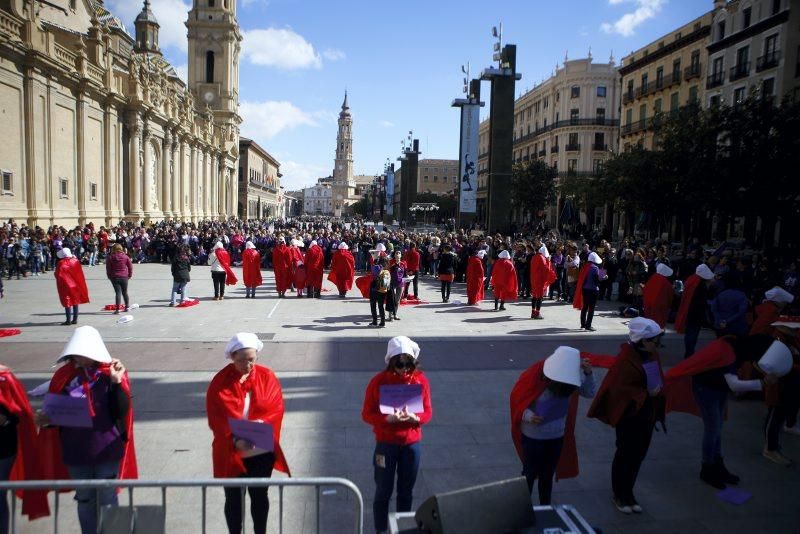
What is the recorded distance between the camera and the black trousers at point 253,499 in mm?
4113

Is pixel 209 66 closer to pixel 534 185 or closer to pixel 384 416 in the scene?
pixel 534 185

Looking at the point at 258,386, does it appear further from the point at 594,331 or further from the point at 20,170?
the point at 20,170

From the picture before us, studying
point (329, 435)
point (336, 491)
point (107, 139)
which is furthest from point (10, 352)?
point (107, 139)

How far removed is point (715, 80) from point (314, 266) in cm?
3350

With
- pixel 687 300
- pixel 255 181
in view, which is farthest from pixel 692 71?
pixel 255 181

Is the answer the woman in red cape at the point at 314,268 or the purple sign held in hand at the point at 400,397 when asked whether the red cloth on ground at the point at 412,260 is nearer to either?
the woman in red cape at the point at 314,268

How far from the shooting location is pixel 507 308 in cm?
1608

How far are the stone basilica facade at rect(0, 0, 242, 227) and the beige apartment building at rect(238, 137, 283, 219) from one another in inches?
1324

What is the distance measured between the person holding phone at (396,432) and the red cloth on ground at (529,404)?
819mm

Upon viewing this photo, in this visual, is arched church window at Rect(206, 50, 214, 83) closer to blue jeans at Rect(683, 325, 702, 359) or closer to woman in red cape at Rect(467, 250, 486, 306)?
woman in red cape at Rect(467, 250, 486, 306)

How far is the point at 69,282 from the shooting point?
12039 mm

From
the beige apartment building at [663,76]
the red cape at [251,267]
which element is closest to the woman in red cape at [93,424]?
the red cape at [251,267]

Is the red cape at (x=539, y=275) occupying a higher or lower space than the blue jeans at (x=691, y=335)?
higher

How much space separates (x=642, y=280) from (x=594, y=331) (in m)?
2.90
